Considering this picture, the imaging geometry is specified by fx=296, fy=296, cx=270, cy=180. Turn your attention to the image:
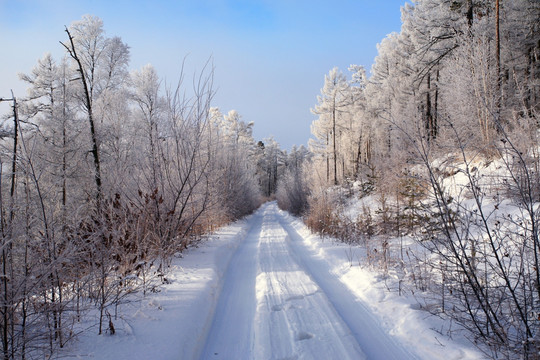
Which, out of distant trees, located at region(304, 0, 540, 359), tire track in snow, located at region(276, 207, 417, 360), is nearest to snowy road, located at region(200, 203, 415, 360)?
tire track in snow, located at region(276, 207, 417, 360)

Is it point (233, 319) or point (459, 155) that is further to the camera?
point (459, 155)

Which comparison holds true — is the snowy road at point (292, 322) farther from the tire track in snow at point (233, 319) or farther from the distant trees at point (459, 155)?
the distant trees at point (459, 155)

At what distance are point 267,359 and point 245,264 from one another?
4285mm

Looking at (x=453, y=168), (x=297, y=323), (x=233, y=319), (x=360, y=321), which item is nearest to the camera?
(x=297, y=323)

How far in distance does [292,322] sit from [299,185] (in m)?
19.3

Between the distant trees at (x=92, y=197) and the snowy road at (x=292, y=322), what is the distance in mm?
1262

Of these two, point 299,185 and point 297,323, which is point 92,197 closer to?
point 297,323

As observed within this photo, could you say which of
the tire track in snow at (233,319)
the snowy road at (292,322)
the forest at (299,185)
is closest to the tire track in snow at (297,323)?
the snowy road at (292,322)

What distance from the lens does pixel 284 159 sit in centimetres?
7481

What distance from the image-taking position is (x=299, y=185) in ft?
74.8

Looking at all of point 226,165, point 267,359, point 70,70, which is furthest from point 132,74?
point 267,359

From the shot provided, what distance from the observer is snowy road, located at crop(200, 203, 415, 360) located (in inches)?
118

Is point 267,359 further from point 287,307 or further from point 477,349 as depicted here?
point 477,349

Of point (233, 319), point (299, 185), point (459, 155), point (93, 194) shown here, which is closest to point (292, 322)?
point (233, 319)
